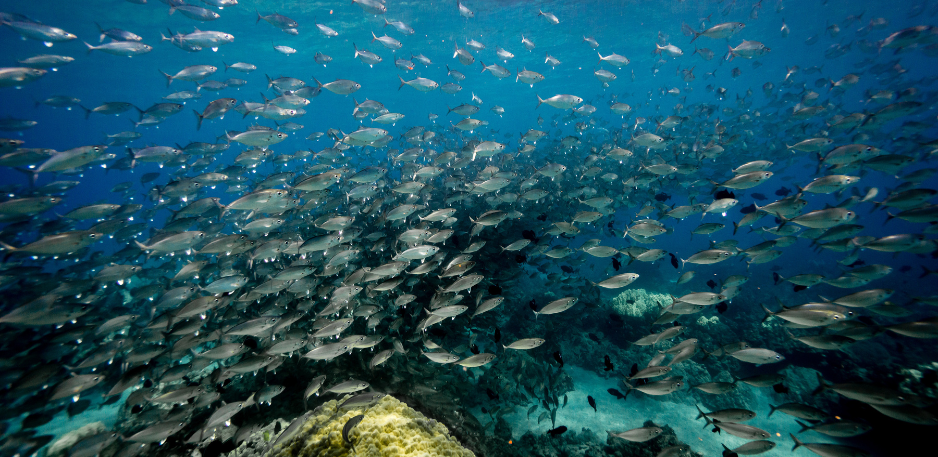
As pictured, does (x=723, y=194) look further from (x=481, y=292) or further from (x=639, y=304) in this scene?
(x=639, y=304)

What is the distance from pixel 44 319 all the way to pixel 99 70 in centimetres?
4793

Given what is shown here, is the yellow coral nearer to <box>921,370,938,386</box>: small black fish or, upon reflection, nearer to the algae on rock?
<box>921,370,938,386</box>: small black fish

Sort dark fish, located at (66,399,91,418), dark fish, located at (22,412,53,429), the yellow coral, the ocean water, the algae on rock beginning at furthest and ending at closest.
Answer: the algae on rock → the ocean water → dark fish, located at (66,399,91,418) → dark fish, located at (22,412,53,429) → the yellow coral

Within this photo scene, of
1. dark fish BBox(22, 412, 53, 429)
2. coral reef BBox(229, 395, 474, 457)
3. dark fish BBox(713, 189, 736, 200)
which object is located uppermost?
dark fish BBox(713, 189, 736, 200)

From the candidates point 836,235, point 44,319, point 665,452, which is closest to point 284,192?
point 44,319

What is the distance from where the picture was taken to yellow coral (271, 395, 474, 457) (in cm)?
350

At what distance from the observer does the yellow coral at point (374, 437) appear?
3502 mm

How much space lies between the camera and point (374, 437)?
359 centimetres

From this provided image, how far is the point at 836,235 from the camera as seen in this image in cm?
671

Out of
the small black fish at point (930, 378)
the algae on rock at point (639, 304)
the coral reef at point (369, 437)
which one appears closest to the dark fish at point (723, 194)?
the small black fish at point (930, 378)

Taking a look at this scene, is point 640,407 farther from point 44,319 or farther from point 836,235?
point 44,319

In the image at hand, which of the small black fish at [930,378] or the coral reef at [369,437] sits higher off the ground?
the small black fish at [930,378]

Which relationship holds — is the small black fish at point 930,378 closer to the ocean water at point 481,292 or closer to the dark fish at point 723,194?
the ocean water at point 481,292

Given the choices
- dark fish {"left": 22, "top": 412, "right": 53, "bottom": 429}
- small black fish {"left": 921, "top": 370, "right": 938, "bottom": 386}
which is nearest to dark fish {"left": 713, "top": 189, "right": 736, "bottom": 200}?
small black fish {"left": 921, "top": 370, "right": 938, "bottom": 386}
